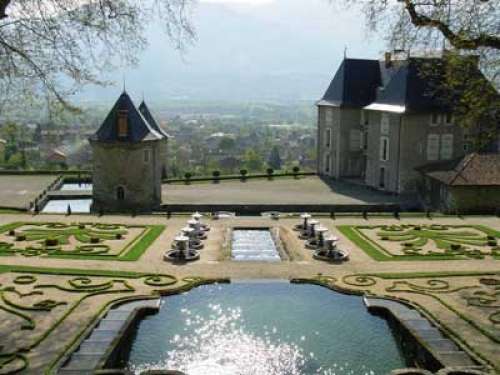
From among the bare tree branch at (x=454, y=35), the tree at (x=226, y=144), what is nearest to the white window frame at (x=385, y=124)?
the bare tree branch at (x=454, y=35)

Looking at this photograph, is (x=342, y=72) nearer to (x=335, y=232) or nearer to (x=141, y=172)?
(x=141, y=172)

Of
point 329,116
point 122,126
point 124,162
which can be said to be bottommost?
point 124,162

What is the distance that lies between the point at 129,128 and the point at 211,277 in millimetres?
19210

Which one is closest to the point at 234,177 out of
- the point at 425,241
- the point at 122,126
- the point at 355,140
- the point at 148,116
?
the point at 148,116

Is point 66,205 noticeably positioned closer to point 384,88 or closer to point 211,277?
point 211,277

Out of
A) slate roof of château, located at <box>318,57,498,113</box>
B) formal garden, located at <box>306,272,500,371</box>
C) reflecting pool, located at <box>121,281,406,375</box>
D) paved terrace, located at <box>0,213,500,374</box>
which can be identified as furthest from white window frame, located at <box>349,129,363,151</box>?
reflecting pool, located at <box>121,281,406,375</box>

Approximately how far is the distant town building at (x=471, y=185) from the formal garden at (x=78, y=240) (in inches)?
719

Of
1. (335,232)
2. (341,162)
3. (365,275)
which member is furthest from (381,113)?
(365,275)

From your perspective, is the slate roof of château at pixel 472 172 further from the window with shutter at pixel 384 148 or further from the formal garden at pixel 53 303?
the formal garden at pixel 53 303

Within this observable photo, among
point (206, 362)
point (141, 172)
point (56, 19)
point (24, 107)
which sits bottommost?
point (206, 362)

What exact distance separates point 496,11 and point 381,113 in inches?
1180

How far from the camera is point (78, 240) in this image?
28.7 metres

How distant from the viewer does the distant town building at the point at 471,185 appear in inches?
1516

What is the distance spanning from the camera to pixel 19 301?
19406mm
